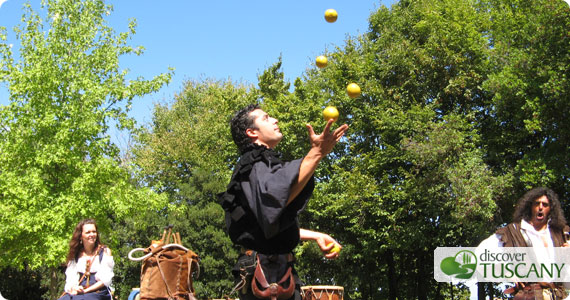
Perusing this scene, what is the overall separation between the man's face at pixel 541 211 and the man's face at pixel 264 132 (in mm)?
3769

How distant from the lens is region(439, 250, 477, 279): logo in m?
14.1

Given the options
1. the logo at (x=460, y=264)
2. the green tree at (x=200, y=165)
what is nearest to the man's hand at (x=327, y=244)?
the logo at (x=460, y=264)

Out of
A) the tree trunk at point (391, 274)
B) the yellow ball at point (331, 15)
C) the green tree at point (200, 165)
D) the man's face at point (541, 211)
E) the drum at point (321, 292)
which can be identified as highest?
the green tree at point (200, 165)

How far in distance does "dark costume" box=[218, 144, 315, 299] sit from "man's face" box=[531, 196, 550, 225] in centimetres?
372

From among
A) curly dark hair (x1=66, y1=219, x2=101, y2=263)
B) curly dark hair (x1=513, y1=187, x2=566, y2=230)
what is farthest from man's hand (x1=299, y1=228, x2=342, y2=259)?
curly dark hair (x1=66, y1=219, x2=101, y2=263)

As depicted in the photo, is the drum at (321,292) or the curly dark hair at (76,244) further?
the drum at (321,292)

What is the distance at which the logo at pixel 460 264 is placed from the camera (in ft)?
46.3

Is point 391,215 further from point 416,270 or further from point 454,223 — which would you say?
point 416,270

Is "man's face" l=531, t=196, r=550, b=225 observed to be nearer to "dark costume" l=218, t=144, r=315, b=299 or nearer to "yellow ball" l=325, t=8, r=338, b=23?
"yellow ball" l=325, t=8, r=338, b=23

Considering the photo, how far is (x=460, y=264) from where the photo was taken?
16.8 metres

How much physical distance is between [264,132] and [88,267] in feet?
12.8

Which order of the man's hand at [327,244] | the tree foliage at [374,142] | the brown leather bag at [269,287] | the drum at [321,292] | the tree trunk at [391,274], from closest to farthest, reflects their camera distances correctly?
the brown leather bag at [269,287] → the man's hand at [327,244] → the drum at [321,292] → the tree foliage at [374,142] → the tree trunk at [391,274]

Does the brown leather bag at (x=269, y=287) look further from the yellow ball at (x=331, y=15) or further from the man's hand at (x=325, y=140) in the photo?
the yellow ball at (x=331, y=15)

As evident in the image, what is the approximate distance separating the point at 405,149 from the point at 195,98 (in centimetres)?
2107
